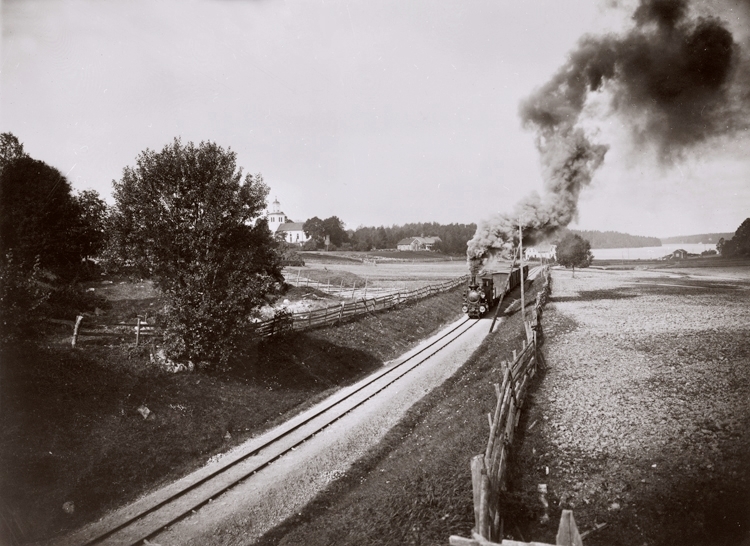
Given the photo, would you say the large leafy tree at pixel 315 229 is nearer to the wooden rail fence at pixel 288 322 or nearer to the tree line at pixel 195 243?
the wooden rail fence at pixel 288 322

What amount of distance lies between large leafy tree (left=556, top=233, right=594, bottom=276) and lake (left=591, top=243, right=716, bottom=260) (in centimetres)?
865

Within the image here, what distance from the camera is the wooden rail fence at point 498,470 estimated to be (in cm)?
539

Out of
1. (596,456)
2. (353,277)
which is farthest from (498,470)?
(353,277)

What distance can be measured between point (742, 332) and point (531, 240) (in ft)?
51.9

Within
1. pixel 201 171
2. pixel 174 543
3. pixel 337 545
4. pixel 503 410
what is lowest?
pixel 174 543

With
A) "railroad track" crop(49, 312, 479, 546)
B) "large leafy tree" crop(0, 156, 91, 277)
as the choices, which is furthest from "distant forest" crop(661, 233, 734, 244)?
"large leafy tree" crop(0, 156, 91, 277)

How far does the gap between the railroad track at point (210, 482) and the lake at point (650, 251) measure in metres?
13.3

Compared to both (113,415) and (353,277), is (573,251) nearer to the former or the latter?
(353,277)

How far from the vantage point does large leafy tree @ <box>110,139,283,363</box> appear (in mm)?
17438

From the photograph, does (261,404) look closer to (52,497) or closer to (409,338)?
(52,497)

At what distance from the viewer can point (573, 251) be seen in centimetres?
7462

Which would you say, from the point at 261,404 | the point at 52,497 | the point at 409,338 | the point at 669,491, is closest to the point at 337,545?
the point at 669,491

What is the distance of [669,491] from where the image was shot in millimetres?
8016

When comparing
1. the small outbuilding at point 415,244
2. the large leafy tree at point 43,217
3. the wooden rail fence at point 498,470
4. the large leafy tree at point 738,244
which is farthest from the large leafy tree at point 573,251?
the small outbuilding at point 415,244
